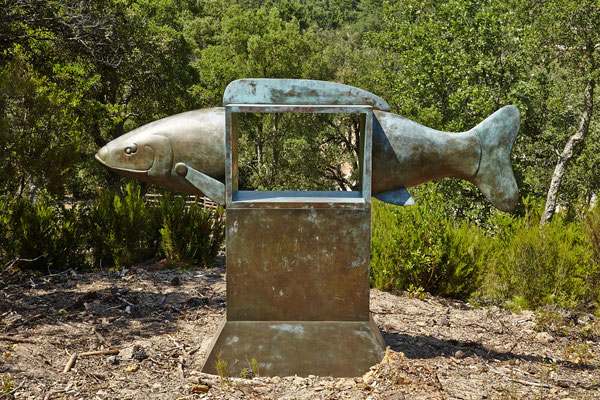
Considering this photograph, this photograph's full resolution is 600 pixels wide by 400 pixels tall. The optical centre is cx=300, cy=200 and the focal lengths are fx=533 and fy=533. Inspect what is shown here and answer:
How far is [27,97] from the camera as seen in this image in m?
6.84

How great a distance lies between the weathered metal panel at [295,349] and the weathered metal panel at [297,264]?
78 millimetres

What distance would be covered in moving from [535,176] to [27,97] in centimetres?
1303

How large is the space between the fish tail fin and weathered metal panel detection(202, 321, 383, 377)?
148 centimetres

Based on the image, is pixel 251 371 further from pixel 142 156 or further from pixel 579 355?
pixel 579 355

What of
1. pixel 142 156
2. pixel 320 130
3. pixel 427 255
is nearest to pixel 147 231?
pixel 427 255

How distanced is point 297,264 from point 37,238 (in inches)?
197

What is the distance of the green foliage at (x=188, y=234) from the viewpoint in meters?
8.40

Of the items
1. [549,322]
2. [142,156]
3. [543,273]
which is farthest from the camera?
[543,273]

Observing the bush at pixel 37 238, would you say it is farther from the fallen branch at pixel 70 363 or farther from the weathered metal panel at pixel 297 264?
the weathered metal panel at pixel 297 264

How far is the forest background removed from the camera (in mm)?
6758

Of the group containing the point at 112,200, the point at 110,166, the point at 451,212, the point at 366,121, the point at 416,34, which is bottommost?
the point at 451,212

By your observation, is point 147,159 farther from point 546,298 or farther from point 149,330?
point 546,298

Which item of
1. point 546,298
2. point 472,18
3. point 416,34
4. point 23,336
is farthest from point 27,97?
point 472,18

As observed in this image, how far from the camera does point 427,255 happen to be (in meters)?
6.58
